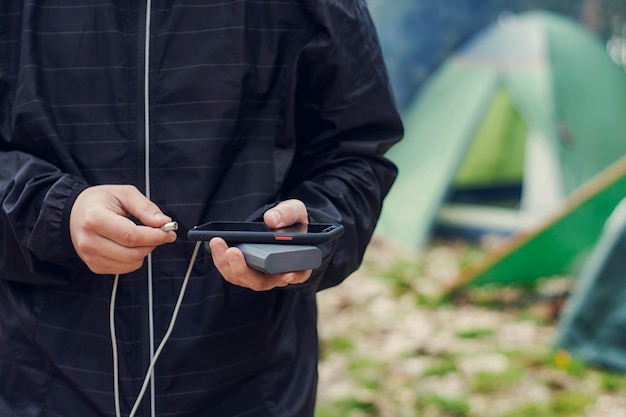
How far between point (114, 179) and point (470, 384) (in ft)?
6.83

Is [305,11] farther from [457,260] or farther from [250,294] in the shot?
[457,260]

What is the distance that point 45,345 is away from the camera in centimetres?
102

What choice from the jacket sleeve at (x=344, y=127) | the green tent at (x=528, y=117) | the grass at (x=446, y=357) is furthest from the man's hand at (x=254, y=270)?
the green tent at (x=528, y=117)

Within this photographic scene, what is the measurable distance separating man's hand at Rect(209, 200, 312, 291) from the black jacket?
0.06m

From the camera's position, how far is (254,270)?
88 centimetres

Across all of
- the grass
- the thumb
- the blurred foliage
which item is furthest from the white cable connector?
the blurred foliage

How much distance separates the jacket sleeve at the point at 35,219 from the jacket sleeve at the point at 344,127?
27 cm

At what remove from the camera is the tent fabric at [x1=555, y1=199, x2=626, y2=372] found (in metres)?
3.06

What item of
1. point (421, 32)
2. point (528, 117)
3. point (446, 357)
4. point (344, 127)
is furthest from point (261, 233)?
point (421, 32)

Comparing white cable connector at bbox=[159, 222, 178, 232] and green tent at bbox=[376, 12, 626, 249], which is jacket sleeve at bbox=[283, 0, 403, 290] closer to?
white cable connector at bbox=[159, 222, 178, 232]

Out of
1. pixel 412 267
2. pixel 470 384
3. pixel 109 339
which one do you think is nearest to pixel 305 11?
pixel 109 339

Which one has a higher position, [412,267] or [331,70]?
[331,70]

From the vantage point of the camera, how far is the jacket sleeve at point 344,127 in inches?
41.6

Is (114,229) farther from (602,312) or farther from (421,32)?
(421,32)
